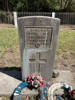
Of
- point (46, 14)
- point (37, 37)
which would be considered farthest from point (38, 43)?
point (46, 14)

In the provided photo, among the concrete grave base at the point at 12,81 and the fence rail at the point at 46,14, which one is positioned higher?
the fence rail at the point at 46,14

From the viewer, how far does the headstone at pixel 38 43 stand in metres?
2.45

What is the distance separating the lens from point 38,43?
2670 mm

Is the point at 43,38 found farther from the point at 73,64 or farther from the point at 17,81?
the point at 73,64

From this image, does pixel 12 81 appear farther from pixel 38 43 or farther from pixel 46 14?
pixel 46 14

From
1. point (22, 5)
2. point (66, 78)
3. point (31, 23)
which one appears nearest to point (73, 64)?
point (66, 78)

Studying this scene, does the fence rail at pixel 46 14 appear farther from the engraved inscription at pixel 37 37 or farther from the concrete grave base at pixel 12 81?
the engraved inscription at pixel 37 37

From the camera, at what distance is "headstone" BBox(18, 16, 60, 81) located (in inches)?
96.6

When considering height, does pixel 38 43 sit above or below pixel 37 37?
below

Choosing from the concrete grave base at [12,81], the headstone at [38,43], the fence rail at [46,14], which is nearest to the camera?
the headstone at [38,43]

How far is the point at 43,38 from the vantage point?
2619mm


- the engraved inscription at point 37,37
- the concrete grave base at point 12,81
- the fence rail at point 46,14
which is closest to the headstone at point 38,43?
the engraved inscription at point 37,37

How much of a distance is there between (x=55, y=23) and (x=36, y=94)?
1574 millimetres

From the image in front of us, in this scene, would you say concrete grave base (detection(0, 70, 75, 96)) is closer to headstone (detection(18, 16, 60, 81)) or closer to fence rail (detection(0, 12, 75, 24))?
headstone (detection(18, 16, 60, 81))
